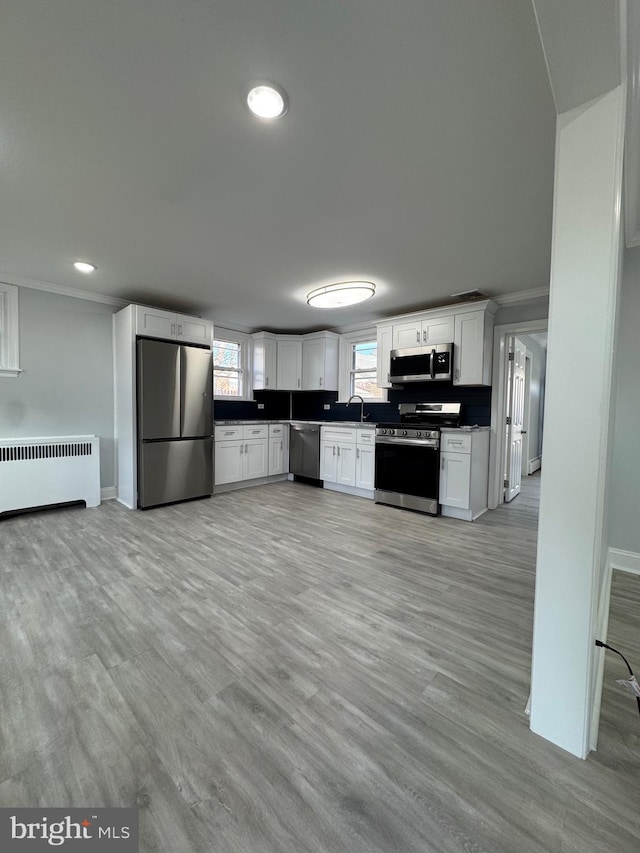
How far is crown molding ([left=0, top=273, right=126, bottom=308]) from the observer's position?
3.41 meters

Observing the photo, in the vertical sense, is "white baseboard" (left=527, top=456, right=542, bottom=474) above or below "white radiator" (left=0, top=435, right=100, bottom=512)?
below

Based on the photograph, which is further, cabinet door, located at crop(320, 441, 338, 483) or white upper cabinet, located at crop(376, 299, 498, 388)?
cabinet door, located at crop(320, 441, 338, 483)

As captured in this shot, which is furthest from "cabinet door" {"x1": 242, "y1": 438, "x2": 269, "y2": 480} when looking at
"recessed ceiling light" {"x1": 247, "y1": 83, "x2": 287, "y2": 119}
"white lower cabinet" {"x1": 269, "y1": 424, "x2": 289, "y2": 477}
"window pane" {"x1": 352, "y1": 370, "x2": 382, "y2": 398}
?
"recessed ceiling light" {"x1": 247, "y1": 83, "x2": 287, "y2": 119}

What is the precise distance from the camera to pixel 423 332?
419 cm

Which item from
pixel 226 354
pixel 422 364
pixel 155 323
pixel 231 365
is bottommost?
pixel 422 364

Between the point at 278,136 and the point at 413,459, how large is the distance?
3.21 m

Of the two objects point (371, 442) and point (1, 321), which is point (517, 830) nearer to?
point (371, 442)

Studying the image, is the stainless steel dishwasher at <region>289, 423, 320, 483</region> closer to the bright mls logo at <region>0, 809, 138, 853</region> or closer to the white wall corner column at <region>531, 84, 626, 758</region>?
the white wall corner column at <region>531, 84, 626, 758</region>

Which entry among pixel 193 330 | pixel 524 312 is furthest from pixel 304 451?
pixel 524 312

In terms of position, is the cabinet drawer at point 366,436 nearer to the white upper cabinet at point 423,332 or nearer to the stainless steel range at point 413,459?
the stainless steel range at point 413,459

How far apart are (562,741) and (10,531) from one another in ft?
13.6

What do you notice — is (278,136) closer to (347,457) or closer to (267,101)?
(267,101)

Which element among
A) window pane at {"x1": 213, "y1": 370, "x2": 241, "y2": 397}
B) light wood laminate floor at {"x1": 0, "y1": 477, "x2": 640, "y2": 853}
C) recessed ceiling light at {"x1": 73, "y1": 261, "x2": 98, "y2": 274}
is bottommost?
light wood laminate floor at {"x1": 0, "y1": 477, "x2": 640, "y2": 853}

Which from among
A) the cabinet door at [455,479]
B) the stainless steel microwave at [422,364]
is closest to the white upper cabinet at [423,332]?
the stainless steel microwave at [422,364]
